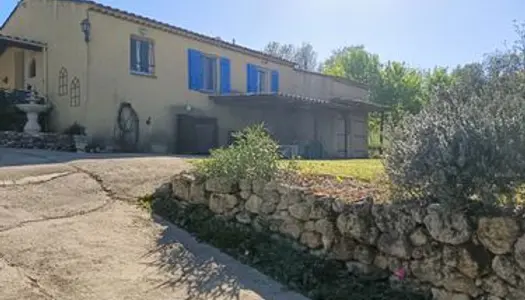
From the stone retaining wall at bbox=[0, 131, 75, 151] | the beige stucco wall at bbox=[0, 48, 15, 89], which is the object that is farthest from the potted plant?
the beige stucco wall at bbox=[0, 48, 15, 89]

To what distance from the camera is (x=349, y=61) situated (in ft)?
156

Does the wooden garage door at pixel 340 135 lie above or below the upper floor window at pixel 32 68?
below

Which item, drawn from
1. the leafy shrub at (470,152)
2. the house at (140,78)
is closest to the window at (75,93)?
the house at (140,78)

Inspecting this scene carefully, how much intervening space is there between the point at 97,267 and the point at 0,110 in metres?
12.6

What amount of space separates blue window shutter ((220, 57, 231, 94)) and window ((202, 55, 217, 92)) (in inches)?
11.2

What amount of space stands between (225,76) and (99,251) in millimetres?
13865

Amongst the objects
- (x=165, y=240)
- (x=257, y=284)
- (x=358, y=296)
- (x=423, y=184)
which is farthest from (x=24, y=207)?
(x=423, y=184)

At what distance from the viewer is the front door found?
18.3m

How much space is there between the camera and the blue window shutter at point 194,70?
1750 centimetres

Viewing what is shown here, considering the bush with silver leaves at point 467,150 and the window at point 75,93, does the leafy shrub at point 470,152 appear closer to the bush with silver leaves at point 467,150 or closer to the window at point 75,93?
the bush with silver leaves at point 467,150

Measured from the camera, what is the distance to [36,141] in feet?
46.1

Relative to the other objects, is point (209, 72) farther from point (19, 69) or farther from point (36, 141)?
point (19, 69)

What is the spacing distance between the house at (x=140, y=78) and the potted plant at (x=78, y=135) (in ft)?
0.67

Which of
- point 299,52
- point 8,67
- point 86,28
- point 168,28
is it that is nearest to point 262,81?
point 168,28
